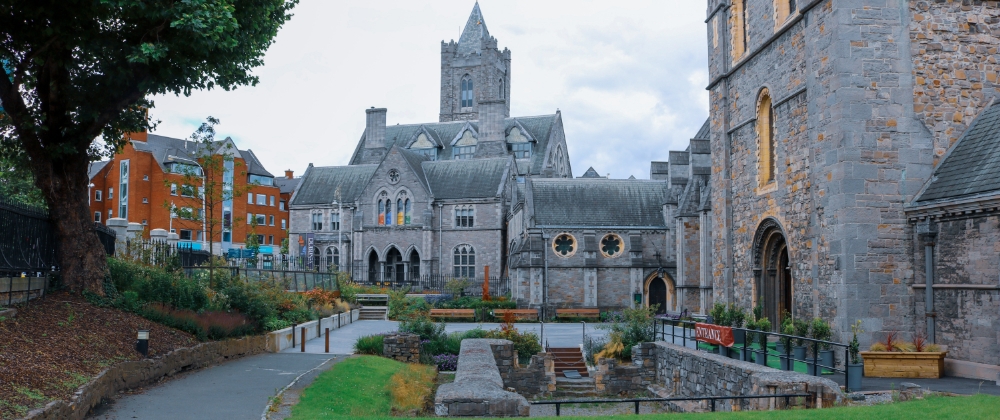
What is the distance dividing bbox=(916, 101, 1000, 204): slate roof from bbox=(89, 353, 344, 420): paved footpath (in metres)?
13.7

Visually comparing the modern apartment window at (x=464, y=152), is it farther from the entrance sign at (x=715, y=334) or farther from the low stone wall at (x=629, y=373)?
the entrance sign at (x=715, y=334)

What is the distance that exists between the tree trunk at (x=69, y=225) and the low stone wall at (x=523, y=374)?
10113 millimetres

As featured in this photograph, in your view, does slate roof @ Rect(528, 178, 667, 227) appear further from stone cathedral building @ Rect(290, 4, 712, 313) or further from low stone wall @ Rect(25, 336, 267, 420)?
low stone wall @ Rect(25, 336, 267, 420)

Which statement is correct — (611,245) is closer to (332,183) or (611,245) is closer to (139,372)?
(332,183)

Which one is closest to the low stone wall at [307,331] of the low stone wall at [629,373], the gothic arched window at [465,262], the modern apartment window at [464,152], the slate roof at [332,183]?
the low stone wall at [629,373]

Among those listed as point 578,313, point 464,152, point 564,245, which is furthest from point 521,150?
point 578,313

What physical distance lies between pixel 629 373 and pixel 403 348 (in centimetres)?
648

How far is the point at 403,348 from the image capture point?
23.1 meters

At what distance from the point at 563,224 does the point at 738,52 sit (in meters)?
23.1

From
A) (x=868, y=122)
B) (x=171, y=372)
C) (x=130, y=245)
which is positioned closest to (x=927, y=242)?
(x=868, y=122)

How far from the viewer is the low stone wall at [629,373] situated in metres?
22.4

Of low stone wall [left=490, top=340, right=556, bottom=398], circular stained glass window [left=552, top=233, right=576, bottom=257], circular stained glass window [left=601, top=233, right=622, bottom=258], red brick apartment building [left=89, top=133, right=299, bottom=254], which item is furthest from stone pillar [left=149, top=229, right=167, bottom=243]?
red brick apartment building [left=89, top=133, right=299, bottom=254]

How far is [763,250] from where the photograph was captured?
892 inches

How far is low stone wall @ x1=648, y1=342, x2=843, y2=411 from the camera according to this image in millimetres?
12289
